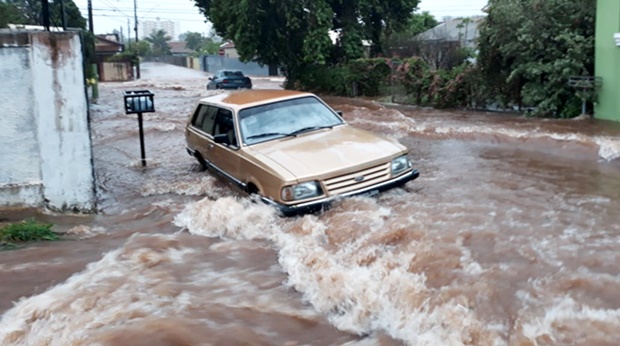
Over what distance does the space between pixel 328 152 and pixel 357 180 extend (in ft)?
1.73

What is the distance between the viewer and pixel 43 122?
310 inches

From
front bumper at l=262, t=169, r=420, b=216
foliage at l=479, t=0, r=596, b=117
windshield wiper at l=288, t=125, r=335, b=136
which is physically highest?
foliage at l=479, t=0, r=596, b=117

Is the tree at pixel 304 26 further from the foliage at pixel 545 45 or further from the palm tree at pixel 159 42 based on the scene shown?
the palm tree at pixel 159 42

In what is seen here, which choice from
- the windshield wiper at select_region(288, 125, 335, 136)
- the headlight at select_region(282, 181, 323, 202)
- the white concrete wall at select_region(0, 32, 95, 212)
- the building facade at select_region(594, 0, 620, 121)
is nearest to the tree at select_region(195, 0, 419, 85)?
the building facade at select_region(594, 0, 620, 121)

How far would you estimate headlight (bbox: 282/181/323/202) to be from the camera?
682 cm

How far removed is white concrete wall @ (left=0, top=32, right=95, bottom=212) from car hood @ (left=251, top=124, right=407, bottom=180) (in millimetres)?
2337

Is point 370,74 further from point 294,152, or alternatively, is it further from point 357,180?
point 357,180

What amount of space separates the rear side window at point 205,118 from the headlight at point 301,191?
2.92 meters

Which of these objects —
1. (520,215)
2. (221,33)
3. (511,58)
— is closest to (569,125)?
(511,58)

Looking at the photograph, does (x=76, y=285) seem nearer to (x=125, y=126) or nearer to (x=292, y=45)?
(x=125, y=126)

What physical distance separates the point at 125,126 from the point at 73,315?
608 inches

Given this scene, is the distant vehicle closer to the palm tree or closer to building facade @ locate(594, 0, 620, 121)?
building facade @ locate(594, 0, 620, 121)

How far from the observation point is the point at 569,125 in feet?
49.1

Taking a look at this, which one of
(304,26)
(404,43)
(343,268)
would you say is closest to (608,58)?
(343,268)
